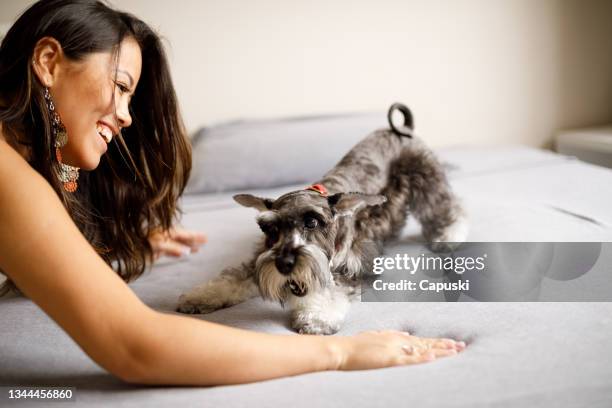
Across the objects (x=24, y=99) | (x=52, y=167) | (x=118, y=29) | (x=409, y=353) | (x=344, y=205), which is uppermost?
(x=118, y=29)

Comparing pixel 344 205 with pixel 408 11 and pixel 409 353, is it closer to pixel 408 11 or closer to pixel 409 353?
pixel 409 353

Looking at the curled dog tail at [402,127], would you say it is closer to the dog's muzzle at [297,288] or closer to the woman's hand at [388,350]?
the dog's muzzle at [297,288]

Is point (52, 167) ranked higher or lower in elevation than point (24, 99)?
lower

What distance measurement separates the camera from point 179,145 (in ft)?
6.66

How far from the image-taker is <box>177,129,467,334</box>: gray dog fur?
1.56m

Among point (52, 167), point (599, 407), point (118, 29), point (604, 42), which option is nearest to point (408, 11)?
point (604, 42)

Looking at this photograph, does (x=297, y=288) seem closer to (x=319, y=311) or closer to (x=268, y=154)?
(x=319, y=311)

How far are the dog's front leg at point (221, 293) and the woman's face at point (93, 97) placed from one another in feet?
1.71

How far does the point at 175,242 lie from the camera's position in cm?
229

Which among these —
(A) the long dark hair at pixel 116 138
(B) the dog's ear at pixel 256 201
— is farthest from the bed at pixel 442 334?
(B) the dog's ear at pixel 256 201

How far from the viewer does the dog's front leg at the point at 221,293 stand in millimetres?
1708

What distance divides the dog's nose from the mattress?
0.18 m

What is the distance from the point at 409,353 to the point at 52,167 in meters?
1.11
